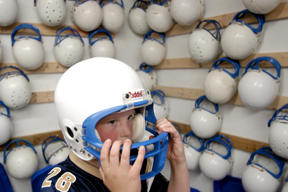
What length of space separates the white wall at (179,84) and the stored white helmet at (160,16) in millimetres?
210

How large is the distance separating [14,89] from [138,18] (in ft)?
4.93

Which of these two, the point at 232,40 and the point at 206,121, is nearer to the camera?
the point at 232,40

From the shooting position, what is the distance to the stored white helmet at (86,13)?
2062 mm

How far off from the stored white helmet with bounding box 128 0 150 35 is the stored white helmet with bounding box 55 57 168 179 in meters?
1.68

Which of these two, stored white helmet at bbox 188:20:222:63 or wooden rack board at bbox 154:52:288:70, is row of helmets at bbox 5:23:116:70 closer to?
wooden rack board at bbox 154:52:288:70

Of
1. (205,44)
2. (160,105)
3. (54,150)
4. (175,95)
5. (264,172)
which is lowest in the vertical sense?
(54,150)

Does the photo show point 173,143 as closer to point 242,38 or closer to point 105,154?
point 105,154

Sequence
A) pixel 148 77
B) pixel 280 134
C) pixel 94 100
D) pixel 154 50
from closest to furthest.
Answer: pixel 94 100, pixel 280 134, pixel 154 50, pixel 148 77

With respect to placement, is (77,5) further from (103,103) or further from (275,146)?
(275,146)

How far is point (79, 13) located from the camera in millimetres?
2072

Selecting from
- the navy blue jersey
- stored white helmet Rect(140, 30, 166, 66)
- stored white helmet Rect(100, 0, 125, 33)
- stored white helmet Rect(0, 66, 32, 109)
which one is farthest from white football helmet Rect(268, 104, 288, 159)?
stored white helmet Rect(0, 66, 32, 109)

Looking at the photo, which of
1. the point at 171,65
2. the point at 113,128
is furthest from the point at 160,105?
the point at 113,128

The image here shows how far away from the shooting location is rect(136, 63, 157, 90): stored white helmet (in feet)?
8.14

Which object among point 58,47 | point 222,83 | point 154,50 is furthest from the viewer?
point 154,50
